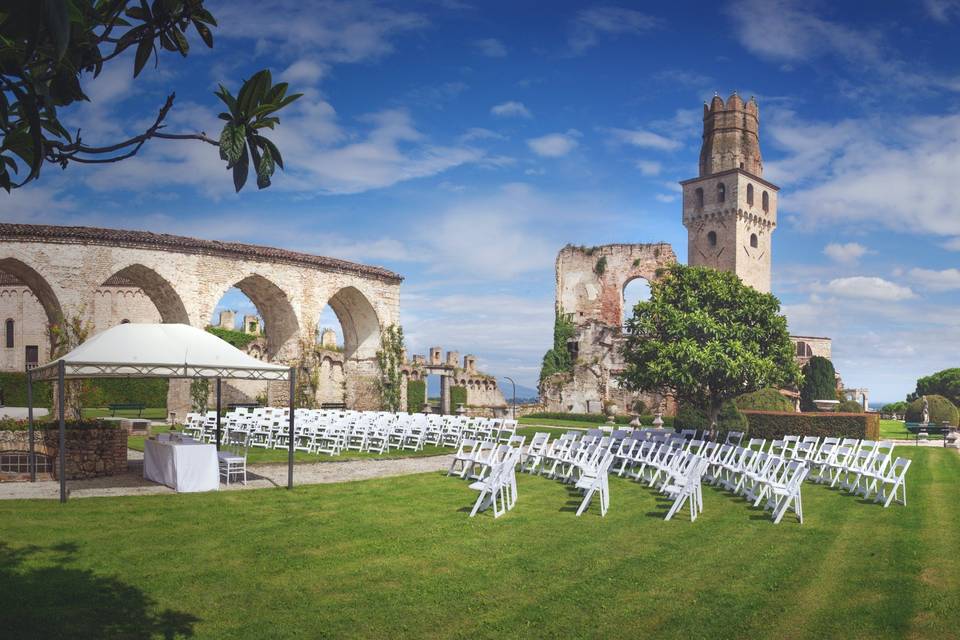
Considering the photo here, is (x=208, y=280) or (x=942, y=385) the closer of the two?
(x=208, y=280)

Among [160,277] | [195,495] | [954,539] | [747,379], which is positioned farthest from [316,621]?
[160,277]

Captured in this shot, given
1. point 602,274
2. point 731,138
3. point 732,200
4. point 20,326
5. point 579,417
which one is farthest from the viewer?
point 731,138

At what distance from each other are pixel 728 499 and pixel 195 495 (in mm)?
7995

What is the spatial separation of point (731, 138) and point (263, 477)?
4982cm

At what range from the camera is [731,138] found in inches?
2147

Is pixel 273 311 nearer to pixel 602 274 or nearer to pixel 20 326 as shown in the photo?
pixel 20 326

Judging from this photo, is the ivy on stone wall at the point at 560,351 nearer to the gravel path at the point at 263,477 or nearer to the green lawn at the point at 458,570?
the gravel path at the point at 263,477

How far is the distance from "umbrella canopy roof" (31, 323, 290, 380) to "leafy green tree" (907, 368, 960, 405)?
203ft

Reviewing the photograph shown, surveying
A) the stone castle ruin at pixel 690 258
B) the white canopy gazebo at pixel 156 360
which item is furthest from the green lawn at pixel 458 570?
the stone castle ruin at pixel 690 258

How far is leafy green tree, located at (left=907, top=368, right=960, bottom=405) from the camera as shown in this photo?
60.5 metres

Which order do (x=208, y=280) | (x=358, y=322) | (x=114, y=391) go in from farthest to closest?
(x=114, y=391), (x=358, y=322), (x=208, y=280)

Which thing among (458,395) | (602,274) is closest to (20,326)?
(458,395)

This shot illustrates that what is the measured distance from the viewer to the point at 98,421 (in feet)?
41.4

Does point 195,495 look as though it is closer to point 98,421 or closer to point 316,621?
point 98,421
